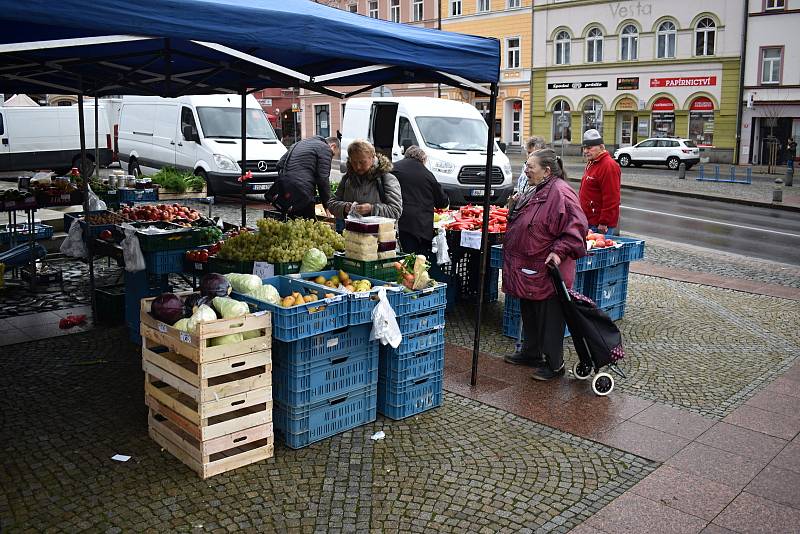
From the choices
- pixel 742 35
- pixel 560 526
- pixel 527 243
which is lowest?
pixel 560 526

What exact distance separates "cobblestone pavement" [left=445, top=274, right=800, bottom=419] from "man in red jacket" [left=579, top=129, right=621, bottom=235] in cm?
117

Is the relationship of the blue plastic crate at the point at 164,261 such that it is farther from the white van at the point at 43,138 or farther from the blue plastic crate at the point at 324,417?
the white van at the point at 43,138

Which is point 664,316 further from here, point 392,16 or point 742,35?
point 392,16

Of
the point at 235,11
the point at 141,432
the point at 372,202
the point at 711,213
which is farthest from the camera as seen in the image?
the point at 711,213

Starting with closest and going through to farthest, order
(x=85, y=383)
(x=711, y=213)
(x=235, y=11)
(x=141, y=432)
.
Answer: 1. (x=235, y=11)
2. (x=141, y=432)
3. (x=85, y=383)
4. (x=711, y=213)

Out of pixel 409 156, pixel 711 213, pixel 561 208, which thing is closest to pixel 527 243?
pixel 561 208

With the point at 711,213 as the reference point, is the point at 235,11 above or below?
above

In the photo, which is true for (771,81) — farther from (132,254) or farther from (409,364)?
(409,364)

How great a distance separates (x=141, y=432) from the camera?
17.2 ft

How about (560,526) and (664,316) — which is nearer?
(560,526)

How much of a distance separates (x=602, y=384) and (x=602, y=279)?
84.3 inches

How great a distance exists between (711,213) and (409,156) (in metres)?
15.1

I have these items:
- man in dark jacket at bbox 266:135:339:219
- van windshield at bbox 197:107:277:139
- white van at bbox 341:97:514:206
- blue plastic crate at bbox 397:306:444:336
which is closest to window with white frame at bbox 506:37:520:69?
white van at bbox 341:97:514:206

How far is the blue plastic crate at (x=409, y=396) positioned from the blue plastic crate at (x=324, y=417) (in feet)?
0.53
